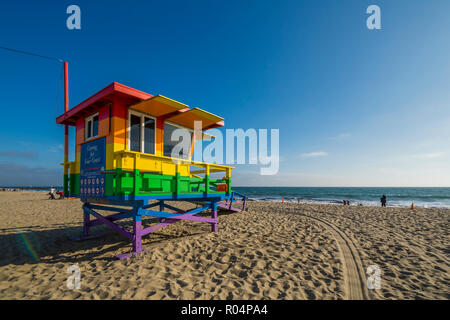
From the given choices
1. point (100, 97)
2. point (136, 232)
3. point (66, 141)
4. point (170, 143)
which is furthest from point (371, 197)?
point (66, 141)

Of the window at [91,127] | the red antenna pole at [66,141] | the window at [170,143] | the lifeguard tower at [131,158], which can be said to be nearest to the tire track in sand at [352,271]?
the lifeguard tower at [131,158]

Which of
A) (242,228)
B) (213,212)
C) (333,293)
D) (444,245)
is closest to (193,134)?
(213,212)

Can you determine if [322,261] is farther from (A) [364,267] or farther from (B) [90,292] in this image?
(B) [90,292]

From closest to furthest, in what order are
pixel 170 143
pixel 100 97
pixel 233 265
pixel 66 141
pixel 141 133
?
pixel 233 265 → pixel 100 97 → pixel 141 133 → pixel 170 143 → pixel 66 141

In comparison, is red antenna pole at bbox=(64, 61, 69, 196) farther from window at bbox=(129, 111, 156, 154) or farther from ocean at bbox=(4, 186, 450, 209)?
ocean at bbox=(4, 186, 450, 209)

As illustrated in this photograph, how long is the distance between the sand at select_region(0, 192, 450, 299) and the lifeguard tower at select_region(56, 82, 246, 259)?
2.77ft

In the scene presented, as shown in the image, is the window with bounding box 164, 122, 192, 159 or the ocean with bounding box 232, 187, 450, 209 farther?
the ocean with bounding box 232, 187, 450, 209

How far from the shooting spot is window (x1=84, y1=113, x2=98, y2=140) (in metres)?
6.76

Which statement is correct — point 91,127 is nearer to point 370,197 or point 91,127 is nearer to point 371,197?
point 370,197

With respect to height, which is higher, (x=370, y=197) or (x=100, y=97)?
(x=100, y=97)

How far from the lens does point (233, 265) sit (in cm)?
491

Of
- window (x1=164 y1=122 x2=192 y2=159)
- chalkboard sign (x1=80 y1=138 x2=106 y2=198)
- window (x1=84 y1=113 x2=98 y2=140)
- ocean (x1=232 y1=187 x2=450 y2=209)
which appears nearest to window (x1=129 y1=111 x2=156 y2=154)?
window (x1=164 y1=122 x2=192 y2=159)

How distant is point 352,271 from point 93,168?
734cm
